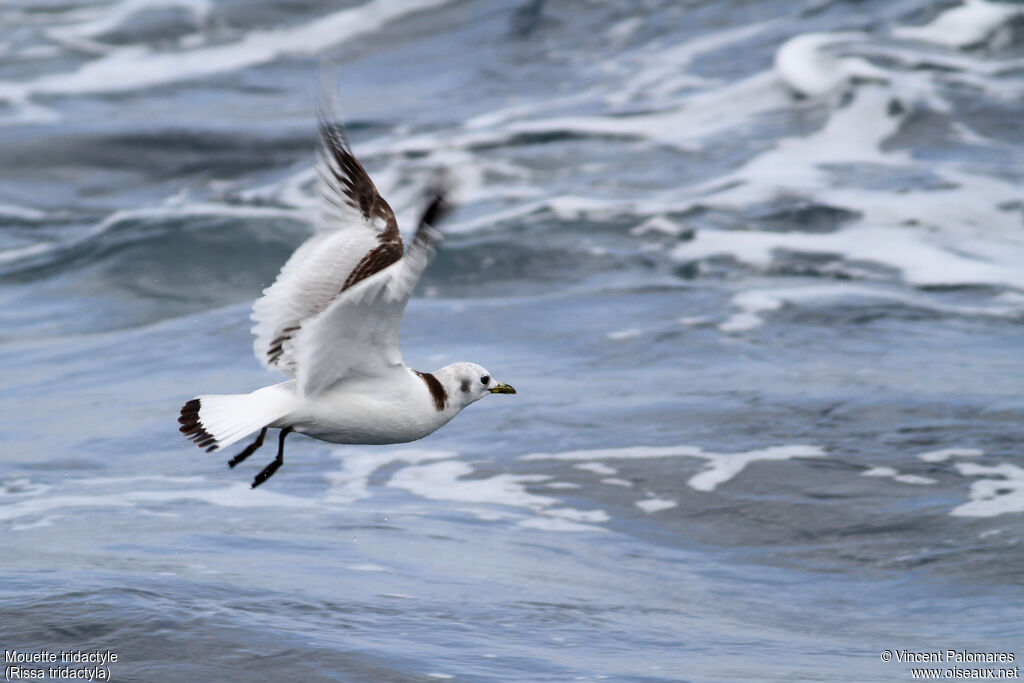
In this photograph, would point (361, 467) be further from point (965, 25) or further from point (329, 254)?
point (965, 25)

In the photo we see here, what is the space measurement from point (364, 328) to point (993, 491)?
185 inches

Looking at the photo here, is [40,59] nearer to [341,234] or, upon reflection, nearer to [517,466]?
[517,466]

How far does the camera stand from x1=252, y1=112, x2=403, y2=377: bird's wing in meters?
6.20

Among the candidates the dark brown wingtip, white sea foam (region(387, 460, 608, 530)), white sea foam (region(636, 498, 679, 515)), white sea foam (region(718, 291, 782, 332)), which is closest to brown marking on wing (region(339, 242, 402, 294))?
the dark brown wingtip

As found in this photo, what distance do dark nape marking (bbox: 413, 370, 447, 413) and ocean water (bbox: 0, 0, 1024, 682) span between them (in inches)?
41.6

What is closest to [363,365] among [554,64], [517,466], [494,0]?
[517,466]

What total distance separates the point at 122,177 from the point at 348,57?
209 inches

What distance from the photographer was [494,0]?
22.0 meters

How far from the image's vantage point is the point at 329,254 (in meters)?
6.30

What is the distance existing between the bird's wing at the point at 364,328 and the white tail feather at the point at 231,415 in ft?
0.46

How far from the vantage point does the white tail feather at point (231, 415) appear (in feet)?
18.0

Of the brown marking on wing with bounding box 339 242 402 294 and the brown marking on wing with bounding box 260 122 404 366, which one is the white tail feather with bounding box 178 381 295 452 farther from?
the brown marking on wing with bounding box 339 242 402 294

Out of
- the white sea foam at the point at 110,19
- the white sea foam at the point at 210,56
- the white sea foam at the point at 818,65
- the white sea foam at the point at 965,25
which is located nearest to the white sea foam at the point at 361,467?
the white sea foam at the point at 818,65

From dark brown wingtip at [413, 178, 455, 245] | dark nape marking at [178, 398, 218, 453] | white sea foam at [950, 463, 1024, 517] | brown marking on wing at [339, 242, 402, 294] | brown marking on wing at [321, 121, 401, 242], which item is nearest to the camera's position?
dark brown wingtip at [413, 178, 455, 245]
